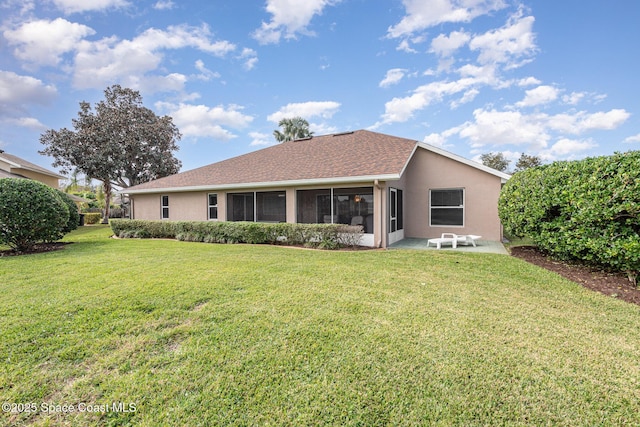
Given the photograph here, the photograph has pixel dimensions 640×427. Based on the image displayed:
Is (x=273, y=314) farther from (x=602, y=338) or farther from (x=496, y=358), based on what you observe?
(x=602, y=338)

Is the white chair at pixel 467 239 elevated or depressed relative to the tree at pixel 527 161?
depressed

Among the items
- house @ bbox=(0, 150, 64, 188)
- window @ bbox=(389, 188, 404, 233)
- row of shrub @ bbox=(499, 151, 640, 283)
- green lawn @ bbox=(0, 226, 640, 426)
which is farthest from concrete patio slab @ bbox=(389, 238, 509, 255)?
house @ bbox=(0, 150, 64, 188)

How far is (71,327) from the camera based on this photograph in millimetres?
3482

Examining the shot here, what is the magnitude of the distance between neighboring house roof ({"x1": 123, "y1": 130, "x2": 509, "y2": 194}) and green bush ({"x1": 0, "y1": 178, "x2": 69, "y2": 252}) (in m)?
5.06

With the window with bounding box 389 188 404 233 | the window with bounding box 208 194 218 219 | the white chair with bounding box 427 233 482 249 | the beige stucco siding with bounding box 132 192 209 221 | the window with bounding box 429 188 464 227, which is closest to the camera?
the white chair with bounding box 427 233 482 249

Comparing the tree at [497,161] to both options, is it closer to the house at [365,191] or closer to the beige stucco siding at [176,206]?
the house at [365,191]

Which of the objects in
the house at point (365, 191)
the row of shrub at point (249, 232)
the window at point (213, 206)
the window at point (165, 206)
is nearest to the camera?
the row of shrub at point (249, 232)

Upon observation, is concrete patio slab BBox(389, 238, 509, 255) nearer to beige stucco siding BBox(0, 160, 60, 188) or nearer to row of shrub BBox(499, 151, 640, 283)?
row of shrub BBox(499, 151, 640, 283)

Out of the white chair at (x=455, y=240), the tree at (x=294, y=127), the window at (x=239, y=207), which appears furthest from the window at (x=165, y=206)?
the tree at (x=294, y=127)

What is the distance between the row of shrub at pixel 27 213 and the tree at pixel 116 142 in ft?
59.9

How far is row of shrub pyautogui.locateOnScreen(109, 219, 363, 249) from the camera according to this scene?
981 centimetres

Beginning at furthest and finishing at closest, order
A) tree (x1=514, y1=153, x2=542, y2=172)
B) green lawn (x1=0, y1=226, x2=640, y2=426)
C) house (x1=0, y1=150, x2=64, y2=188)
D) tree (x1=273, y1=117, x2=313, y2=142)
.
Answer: tree (x1=273, y1=117, x2=313, y2=142), tree (x1=514, y1=153, x2=542, y2=172), house (x1=0, y1=150, x2=64, y2=188), green lawn (x1=0, y1=226, x2=640, y2=426)

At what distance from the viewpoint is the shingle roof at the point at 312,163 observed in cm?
1052

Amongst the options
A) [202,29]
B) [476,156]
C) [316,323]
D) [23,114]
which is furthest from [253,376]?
[476,156]
